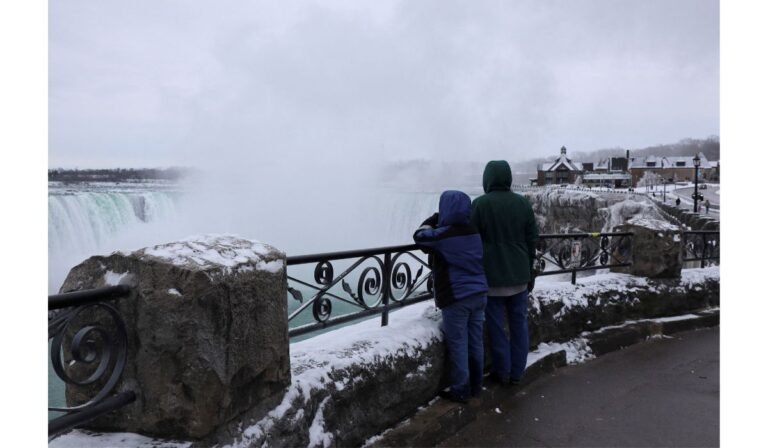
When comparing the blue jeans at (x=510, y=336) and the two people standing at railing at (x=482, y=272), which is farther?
the blue jeans at (x=510, y=336)

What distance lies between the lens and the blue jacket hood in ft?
12.0

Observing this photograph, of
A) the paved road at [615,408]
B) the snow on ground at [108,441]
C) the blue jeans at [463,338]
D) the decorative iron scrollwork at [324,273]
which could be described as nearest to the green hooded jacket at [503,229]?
the blue jeans at [463,338]

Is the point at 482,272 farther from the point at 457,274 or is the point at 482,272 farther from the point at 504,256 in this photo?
the point at 504,256

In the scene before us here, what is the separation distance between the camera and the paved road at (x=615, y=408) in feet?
11.8

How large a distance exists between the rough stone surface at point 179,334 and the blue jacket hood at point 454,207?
167 cm

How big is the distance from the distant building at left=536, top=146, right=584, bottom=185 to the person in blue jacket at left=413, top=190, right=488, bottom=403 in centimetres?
8500

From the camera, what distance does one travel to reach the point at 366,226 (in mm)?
45125

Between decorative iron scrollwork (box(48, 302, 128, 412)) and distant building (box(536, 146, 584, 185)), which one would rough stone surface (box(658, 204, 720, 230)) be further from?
distant building (box(536, 146, 584, 185))

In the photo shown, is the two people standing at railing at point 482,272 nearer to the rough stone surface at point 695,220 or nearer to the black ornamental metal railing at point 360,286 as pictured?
the black ornamental metal railing at point 360,286

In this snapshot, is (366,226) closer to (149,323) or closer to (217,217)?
(217,217)

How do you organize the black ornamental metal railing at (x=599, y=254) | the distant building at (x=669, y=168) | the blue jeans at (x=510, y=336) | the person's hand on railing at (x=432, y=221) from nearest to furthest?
the person's hand on railing at (x=432, y=221)
the blue jeans at (x=510, y=336)
the black ornamental metal railing at (x=599, y=254)
the distant building at (x=669, y=168)

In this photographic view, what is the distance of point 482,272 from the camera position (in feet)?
12.4

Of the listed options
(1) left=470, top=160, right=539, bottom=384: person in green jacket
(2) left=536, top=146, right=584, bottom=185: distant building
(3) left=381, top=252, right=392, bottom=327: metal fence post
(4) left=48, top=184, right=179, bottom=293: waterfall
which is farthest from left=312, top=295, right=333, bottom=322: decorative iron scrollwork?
(2) left=536, top=146, right=584, bottom=185: distant building

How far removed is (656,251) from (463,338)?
3.82 m
